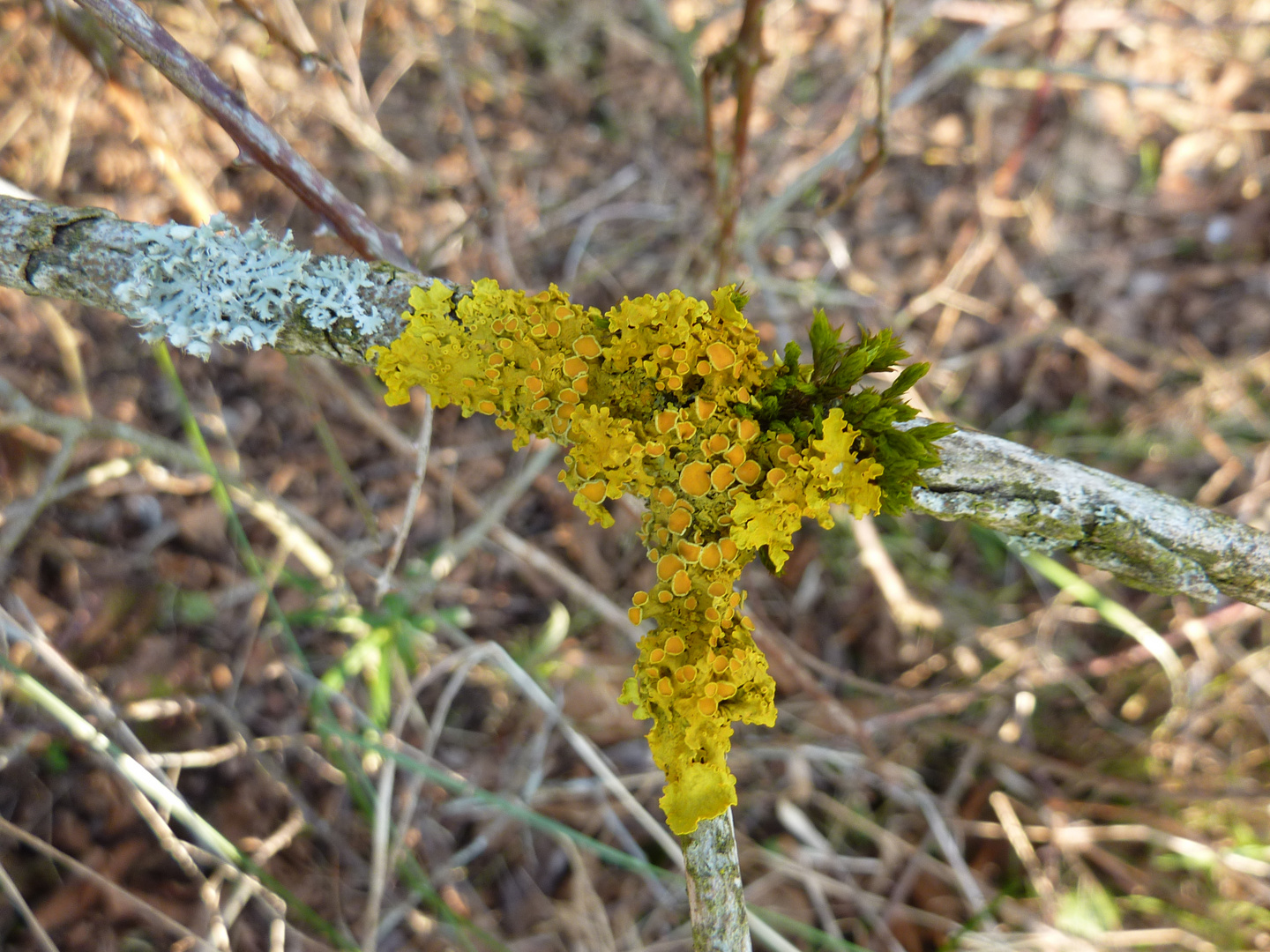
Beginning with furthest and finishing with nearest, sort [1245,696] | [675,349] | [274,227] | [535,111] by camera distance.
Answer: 1. [535,111]
2. [274,227]
3. [1245,696]
4. [675,349]

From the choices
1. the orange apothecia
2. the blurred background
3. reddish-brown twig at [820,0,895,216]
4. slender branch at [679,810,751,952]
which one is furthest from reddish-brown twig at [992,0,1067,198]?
slender branch at [679,810,751,952]

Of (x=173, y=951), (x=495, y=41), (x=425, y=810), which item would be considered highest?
(x=495, y=41)

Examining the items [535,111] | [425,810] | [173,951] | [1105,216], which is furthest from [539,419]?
[1105,216]

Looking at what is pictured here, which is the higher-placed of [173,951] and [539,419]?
[539,419]

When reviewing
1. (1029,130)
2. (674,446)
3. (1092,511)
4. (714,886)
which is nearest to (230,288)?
(674,446)

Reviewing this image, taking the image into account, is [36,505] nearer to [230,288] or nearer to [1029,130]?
Answer: [230,288]

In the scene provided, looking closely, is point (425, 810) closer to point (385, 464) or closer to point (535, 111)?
point (385, 464)
